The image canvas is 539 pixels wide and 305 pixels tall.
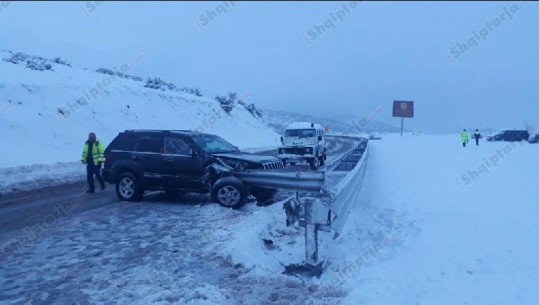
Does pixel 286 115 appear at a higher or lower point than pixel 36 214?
higher

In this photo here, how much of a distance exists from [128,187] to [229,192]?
3113 millimetres

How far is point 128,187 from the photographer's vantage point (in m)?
10.7

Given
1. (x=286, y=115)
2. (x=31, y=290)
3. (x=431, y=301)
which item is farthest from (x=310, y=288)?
(x=286, y=115)

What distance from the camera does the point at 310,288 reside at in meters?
4.85

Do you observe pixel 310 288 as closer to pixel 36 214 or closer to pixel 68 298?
pixel 68 298

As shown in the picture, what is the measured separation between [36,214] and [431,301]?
332 inches

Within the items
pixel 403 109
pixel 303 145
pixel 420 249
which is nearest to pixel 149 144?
pixel 420 249

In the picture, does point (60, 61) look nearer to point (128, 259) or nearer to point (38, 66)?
point (38, 66)

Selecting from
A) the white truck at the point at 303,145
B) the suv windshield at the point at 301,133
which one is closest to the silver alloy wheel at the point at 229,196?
the white truck at the point at 303,145

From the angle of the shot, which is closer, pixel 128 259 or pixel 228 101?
pixel 128 259

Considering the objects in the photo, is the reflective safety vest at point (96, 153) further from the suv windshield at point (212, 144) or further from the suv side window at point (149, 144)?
the suv windshield at point (212, 144)

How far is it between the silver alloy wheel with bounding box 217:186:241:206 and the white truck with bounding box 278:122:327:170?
1107cm

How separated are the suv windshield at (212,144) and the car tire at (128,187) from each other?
1974mm

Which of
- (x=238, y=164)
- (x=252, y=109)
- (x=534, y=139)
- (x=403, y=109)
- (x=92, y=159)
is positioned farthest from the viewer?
(x=403, y=109)
